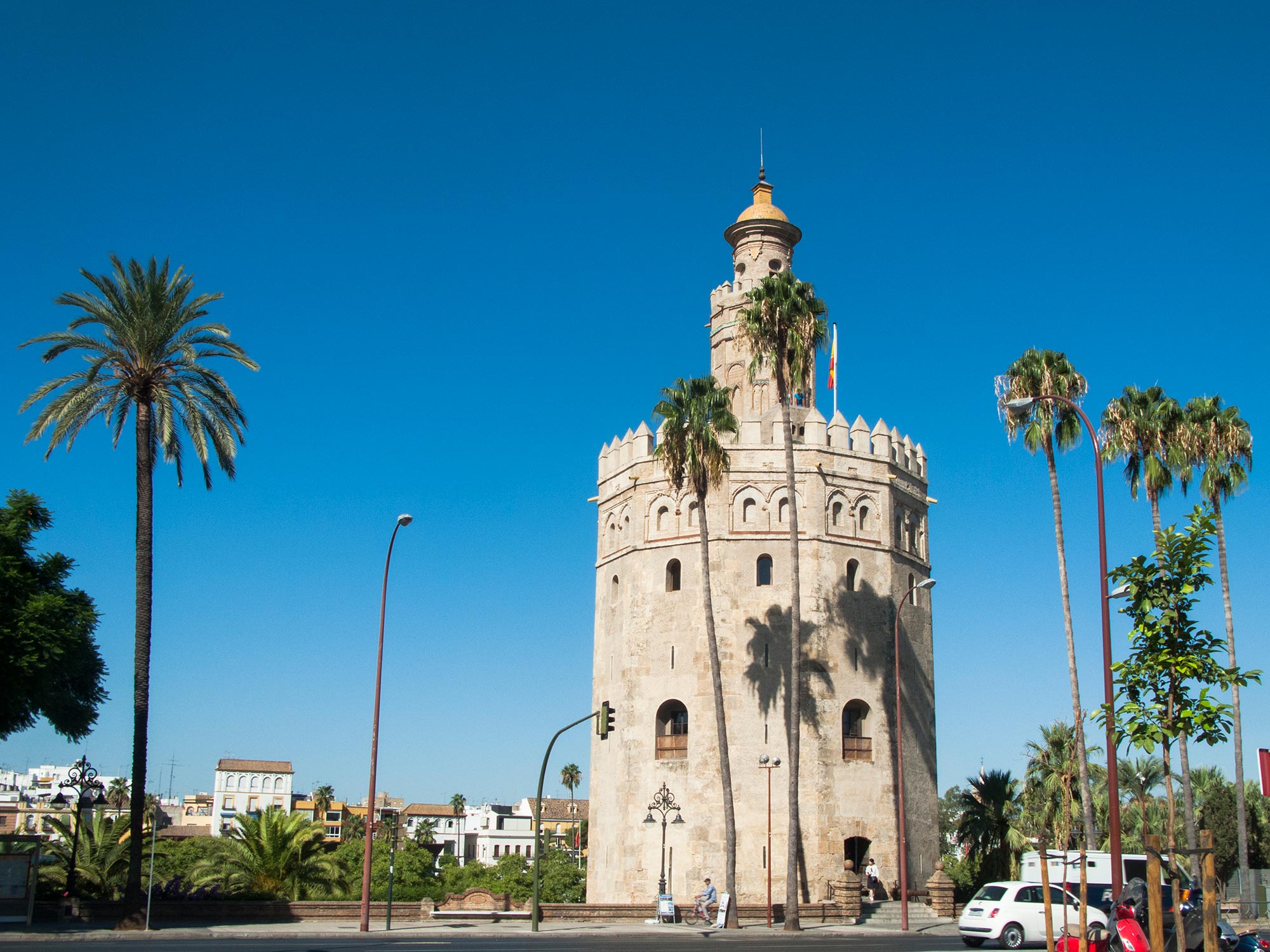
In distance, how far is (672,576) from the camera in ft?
137

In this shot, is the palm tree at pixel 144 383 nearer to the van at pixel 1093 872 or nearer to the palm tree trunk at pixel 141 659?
the palm tree trunk at pixel 141 659

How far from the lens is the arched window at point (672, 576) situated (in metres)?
41.5

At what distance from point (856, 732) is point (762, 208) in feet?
70.7

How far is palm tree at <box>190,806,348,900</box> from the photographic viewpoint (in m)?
35.2

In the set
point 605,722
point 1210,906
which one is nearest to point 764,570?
point 605,722

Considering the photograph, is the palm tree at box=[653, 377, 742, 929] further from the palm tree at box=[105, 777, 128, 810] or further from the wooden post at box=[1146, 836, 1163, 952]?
the palm tree at box=[105, 777, 128, 810]

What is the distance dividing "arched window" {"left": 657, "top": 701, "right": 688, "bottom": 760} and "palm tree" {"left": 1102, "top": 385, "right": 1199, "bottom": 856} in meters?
15.8

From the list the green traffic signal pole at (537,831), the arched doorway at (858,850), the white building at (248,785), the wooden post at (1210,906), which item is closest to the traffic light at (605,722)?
the green traffic signal pole at (537,831)

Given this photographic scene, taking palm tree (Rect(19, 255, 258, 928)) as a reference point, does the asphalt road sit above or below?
below

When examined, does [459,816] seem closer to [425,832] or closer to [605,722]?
[425,832]

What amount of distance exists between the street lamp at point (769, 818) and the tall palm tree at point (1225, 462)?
14.5m

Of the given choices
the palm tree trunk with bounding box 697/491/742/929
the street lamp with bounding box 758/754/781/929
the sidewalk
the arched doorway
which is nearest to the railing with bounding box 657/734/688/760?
the palm tree trunk with bounding box 697/491/742/929

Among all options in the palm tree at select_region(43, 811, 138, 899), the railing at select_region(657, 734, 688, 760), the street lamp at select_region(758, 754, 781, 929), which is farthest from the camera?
the railing at select_region(657, 734, 688, 760)

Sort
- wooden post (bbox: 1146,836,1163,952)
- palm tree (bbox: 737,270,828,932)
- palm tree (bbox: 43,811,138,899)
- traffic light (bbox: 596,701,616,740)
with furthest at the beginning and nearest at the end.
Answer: palm tree (bbox: 737,270,828,932), palm tree (bbox: 43,811,138,899), traffic light (bbox: 596,701,616,740), wooden post (bbox: 1146,836,1163,952)
